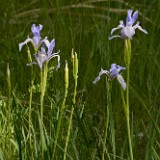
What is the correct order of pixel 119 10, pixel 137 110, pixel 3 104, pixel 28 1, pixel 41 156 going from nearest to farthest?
pixel 41 156, pixel 3 104, pixel 137 110, pixel 119 10, pixel 28 1

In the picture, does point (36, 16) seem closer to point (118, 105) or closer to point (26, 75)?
point (26, 75)

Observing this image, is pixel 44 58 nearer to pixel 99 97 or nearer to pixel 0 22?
pixel 99 97

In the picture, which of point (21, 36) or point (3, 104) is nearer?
point (3, 104)

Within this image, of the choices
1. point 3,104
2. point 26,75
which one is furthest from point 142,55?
point 3,104

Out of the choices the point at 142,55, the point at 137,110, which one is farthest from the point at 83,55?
the point at 137,110

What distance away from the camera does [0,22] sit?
3.08m

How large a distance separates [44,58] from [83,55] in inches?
55.8

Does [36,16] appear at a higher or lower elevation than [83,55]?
higher

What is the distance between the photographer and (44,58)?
127cm

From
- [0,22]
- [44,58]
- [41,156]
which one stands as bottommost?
[41,156]

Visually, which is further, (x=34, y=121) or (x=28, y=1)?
(x=28, y=1)

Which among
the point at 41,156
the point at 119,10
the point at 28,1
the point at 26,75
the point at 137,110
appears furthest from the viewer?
the point at 28,1

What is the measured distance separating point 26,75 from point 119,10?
82 cm

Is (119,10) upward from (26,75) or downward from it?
upward
